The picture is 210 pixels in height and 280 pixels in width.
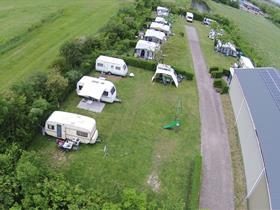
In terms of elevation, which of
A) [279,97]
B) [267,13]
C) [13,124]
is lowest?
[267,13]

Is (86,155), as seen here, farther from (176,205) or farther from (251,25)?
(251,25)

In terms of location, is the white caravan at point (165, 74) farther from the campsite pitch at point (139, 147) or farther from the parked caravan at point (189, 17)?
the parked caravan at point (189, 17)

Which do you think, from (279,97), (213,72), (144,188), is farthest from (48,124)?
(213,72)

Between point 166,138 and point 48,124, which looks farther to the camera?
point 166,138

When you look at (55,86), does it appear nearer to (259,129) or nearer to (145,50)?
(145,50)

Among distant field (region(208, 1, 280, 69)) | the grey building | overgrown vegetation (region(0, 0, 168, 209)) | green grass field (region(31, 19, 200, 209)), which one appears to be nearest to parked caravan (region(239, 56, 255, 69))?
the grey building

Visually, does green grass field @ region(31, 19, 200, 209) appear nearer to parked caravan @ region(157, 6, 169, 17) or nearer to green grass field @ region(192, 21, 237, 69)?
green grass field @ region(192, 21, 237, 69)

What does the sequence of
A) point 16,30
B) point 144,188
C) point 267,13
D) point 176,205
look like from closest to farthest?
point 176,205, point 144,188, point 16,30, point 267,13

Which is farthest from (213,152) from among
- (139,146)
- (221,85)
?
(221,85)
